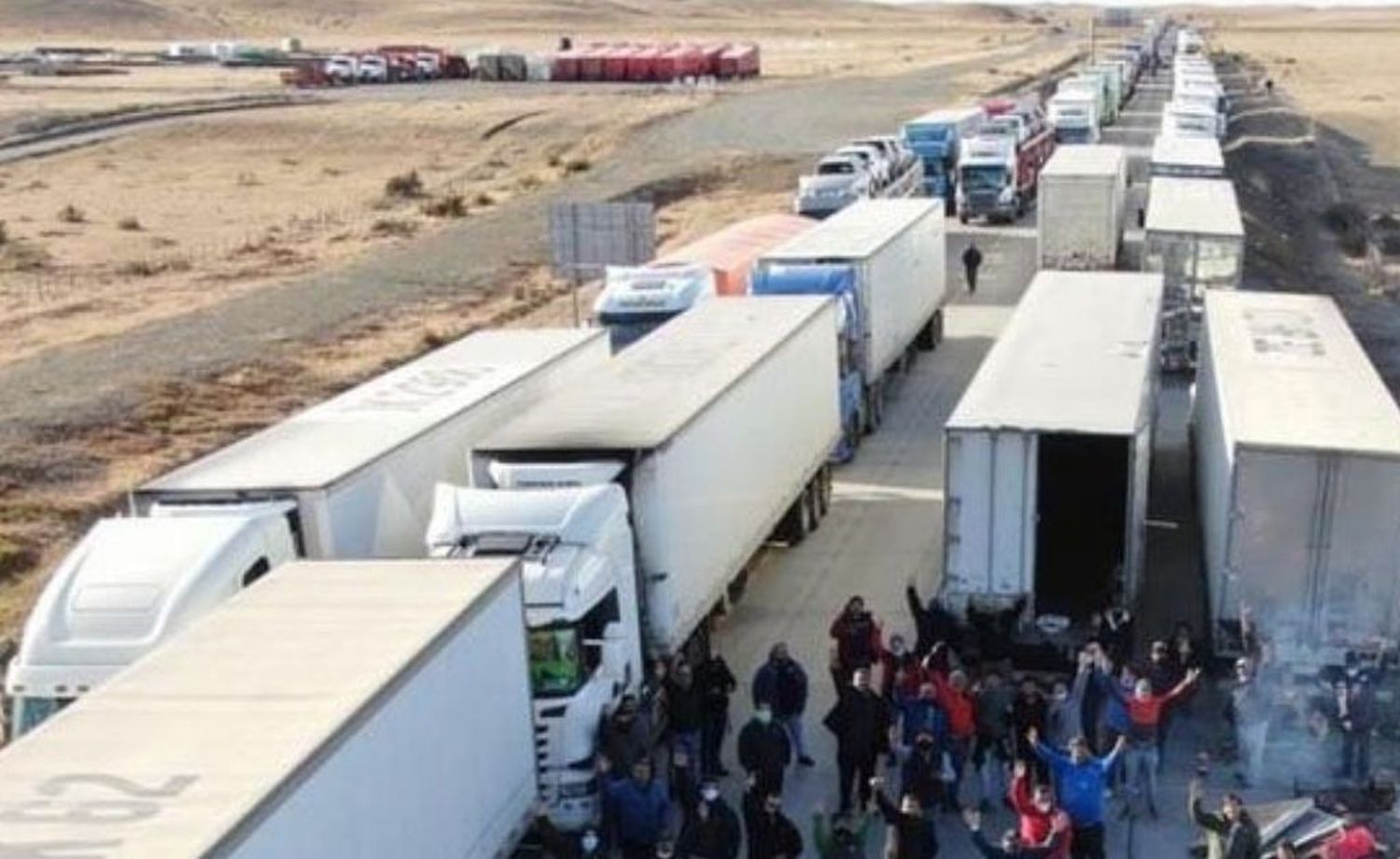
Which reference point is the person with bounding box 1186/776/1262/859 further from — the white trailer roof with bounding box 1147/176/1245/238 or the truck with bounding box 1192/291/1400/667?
the white trailer roof with bounding box 1147/176/1245/238

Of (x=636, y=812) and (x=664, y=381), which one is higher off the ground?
(x=664, y=381)

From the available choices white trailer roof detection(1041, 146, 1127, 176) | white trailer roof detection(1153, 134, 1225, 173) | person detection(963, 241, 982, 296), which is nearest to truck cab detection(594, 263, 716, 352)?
person detection(963, 241, 982, 296)

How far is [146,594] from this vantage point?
12.9m

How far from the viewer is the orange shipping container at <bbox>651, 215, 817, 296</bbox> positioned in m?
28.1

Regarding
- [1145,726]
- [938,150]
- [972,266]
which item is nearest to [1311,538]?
[1145,726]

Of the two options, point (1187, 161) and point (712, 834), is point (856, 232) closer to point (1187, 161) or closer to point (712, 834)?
point (1187, 161)

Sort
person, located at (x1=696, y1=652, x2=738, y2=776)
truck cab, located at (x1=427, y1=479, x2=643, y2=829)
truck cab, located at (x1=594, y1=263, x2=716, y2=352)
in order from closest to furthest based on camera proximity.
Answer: truck cab, located at (x1=427, y1=479, x2=643, y2=829)
person, located at (x1=696, y1=652, x2=738, y2=776)
truck cab, located at (x1=594, y1=263, x2=716, y2=352)

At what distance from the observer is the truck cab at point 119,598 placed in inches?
493

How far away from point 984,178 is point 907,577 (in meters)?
30.4

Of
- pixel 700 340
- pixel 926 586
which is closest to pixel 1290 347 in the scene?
pixel 926 586

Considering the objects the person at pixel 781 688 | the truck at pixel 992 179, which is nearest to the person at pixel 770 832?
the person at pixel 781 688

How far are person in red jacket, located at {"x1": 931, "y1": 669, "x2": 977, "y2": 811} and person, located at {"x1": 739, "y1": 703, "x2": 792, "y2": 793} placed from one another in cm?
137

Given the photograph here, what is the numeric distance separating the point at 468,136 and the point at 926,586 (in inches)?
2514

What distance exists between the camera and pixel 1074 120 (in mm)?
62781
